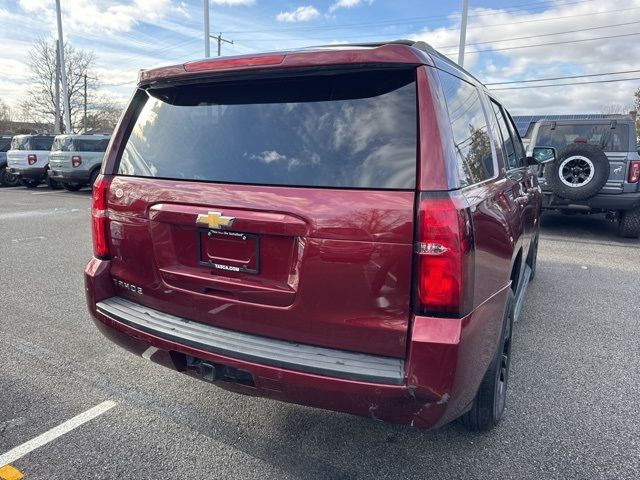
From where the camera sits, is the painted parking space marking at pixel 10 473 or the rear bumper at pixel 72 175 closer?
the painted parking space marking at pixel 10 473

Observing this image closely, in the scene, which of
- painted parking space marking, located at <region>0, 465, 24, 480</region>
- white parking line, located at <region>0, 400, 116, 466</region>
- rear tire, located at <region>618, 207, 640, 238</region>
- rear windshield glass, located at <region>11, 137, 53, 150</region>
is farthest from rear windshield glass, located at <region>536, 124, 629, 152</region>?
rear windshield glass, located at <region>11, 137, 53, 150</region>

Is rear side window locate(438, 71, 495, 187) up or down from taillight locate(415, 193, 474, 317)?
up

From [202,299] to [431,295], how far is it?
1099 mm

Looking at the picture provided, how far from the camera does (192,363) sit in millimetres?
2250

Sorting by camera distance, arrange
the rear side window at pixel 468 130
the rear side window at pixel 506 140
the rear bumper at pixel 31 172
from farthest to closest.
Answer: the rear bumper at pixel 31 172 → the rear side window at pixel 506 140 → the rear side window at pixel 468 130

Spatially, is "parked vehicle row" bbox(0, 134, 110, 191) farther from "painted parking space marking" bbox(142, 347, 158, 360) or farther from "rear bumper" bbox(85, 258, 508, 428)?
"rear bumper" bbox(85, 258, 508, 428)

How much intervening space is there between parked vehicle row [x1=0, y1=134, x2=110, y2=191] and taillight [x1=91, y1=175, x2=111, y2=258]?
49.0 ft

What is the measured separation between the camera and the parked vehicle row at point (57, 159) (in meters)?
15.8

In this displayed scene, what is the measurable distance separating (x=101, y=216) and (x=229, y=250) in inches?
34.8

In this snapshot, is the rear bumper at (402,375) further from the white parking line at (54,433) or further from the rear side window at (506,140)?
the rear side window at (506,140)

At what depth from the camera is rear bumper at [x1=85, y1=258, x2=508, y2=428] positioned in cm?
180

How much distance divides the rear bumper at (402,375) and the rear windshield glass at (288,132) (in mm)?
629

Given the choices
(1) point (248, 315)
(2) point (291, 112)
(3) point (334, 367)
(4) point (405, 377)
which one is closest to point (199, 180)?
(2) point (291, 112)

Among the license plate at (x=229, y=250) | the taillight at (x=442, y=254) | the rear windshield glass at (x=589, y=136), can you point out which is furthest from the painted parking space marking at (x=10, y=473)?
the rear windshield glass at (x=589, y=136)
